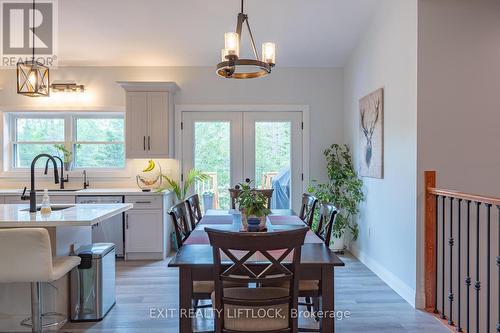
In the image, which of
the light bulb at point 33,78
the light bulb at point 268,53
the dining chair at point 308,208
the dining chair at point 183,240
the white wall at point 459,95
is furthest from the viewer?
the dining chair at point 308,208

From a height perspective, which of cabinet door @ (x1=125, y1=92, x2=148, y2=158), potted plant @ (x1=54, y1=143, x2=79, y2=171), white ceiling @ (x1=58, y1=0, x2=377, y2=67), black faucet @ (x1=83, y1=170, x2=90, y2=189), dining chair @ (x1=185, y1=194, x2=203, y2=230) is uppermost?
white ceiling @ (x1=58, y1=0, x2=377, y2=67)

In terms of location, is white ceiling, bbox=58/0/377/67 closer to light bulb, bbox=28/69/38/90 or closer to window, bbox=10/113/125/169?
window, bbox=10/113/125/169

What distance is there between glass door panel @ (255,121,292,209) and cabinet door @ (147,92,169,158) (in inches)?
51.8

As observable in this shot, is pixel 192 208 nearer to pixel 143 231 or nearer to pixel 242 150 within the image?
pixel 143 231

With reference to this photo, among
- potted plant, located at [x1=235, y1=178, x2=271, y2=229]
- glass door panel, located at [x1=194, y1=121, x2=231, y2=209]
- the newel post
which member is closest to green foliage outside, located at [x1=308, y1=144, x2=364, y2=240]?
glass door panel, located at [x1=194, y1=121, x2=231, y2=209]

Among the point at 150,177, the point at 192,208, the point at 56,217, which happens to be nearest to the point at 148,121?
the point at 150,177

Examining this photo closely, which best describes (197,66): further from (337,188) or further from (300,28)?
(337,188)

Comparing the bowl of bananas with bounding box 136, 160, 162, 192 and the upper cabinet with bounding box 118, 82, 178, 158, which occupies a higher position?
the upper cabinet with bounding box 118, 82, 178, 158

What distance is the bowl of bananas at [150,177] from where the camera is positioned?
5023 mm

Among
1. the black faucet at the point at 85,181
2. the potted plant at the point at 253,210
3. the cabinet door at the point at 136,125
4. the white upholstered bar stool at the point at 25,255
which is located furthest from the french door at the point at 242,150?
the white upholstered bar stool at the point at 25,255

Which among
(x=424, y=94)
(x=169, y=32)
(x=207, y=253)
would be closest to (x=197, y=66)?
(x=169, y=32)

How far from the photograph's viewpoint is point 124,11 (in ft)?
13.7

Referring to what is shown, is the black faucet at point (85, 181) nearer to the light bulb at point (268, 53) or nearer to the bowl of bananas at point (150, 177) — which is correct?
the bowl of bananas at point (150, 177)

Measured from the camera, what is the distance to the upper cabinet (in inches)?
190
